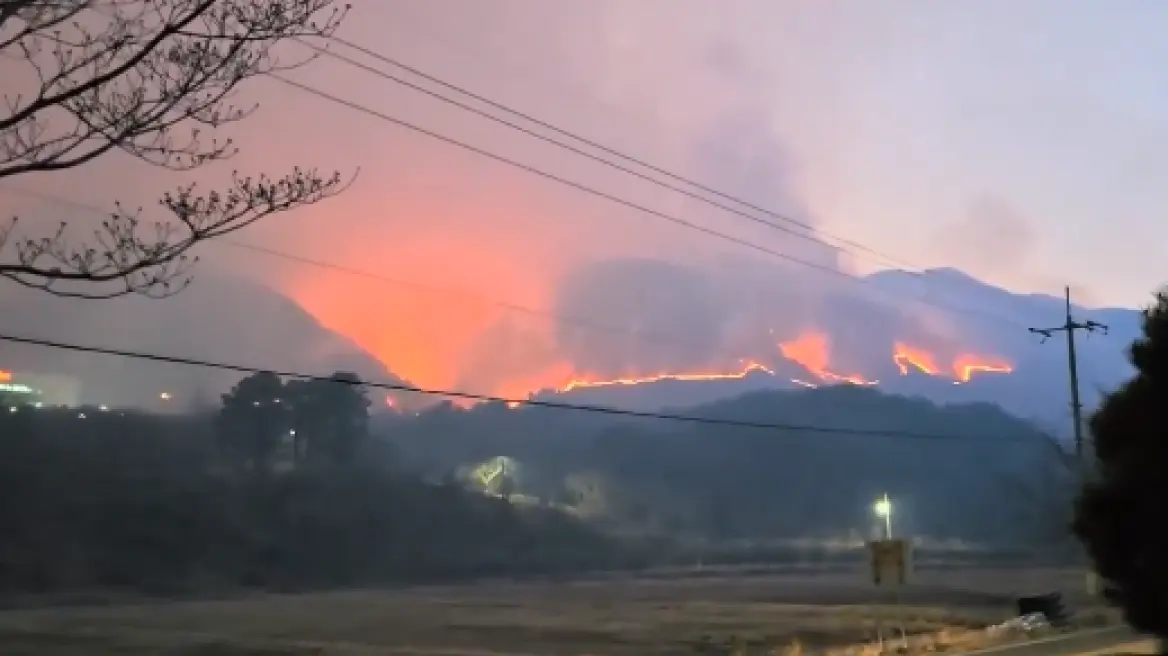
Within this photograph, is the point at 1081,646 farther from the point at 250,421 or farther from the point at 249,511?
the point at 250,421

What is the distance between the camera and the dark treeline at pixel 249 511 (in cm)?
11794

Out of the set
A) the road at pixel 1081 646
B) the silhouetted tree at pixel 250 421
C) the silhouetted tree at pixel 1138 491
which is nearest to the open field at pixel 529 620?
the road at pixel 1081 646

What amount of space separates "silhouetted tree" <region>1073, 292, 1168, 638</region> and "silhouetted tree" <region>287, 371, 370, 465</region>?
157117mm

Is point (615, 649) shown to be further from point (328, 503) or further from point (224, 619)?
point (328, 503)

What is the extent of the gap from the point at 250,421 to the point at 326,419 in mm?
10999

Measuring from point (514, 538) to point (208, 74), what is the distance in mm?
146542

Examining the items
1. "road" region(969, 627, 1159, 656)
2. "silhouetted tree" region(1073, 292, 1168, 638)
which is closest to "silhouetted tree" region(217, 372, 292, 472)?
"road" region(969, 627, 1159, 656)

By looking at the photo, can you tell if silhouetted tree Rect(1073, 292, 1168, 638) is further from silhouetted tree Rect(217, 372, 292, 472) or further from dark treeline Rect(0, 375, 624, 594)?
silhouetted tree Rect(217, 372, 292, 472)

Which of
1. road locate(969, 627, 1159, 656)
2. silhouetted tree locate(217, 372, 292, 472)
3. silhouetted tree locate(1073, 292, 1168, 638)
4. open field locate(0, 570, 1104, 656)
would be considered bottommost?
open field locate(0, 570, 1104, 656)

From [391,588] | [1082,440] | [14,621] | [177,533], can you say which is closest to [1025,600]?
[1082,440]

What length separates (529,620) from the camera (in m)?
53.6

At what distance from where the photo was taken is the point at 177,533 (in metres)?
128

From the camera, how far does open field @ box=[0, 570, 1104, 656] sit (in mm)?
40281

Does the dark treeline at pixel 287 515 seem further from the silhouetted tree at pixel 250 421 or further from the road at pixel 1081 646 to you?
the road at pixel 1081 646
